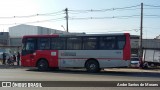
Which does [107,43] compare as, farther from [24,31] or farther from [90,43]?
[24,31]

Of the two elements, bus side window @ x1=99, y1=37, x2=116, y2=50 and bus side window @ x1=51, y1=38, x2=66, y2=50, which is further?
bus side window @ x1=51, y1=38, x2=66, y2=50

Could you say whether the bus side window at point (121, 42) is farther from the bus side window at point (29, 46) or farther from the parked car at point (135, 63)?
the parked car at point (135, 63)

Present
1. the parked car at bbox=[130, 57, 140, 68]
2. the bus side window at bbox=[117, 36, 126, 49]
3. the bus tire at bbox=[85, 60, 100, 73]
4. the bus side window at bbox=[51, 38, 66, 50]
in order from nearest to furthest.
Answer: the bus side window at bbox=[117, 36, 126, 49], the bus tire at bbox=[85, 60, 100, 73], the bus side window at bbox=[51, 38, 66, 50], the parked car at bbox=[130, 57, 140, 68]

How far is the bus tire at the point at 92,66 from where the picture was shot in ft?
80.8

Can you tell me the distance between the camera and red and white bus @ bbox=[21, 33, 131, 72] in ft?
78.6

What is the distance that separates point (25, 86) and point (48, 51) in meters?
11.9

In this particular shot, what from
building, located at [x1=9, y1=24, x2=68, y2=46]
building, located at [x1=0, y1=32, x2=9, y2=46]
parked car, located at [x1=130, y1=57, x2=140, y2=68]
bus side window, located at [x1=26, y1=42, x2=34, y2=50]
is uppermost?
building, located at [x1=9, y1=24, x2=68, y2=46]

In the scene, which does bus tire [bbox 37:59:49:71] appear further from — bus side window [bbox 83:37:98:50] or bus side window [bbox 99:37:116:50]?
bus side window [bbox 99:37:116:50]

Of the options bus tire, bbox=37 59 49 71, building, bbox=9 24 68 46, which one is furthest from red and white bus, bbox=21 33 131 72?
building, bbox=9 24 68 46

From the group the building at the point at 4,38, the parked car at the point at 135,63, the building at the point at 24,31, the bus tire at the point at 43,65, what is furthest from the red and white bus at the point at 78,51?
the building at the point at 4,38

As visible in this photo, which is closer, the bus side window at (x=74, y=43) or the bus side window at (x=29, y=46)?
the bus side window at (x=74, y=43)

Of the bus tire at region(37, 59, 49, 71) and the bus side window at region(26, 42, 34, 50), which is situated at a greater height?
the bus side window at region(26, 42, 34, 50)

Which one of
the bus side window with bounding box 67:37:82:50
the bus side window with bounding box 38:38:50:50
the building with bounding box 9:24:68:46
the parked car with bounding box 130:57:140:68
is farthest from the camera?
the building with bounding box 9:24:68:46

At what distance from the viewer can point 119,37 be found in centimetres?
2402
